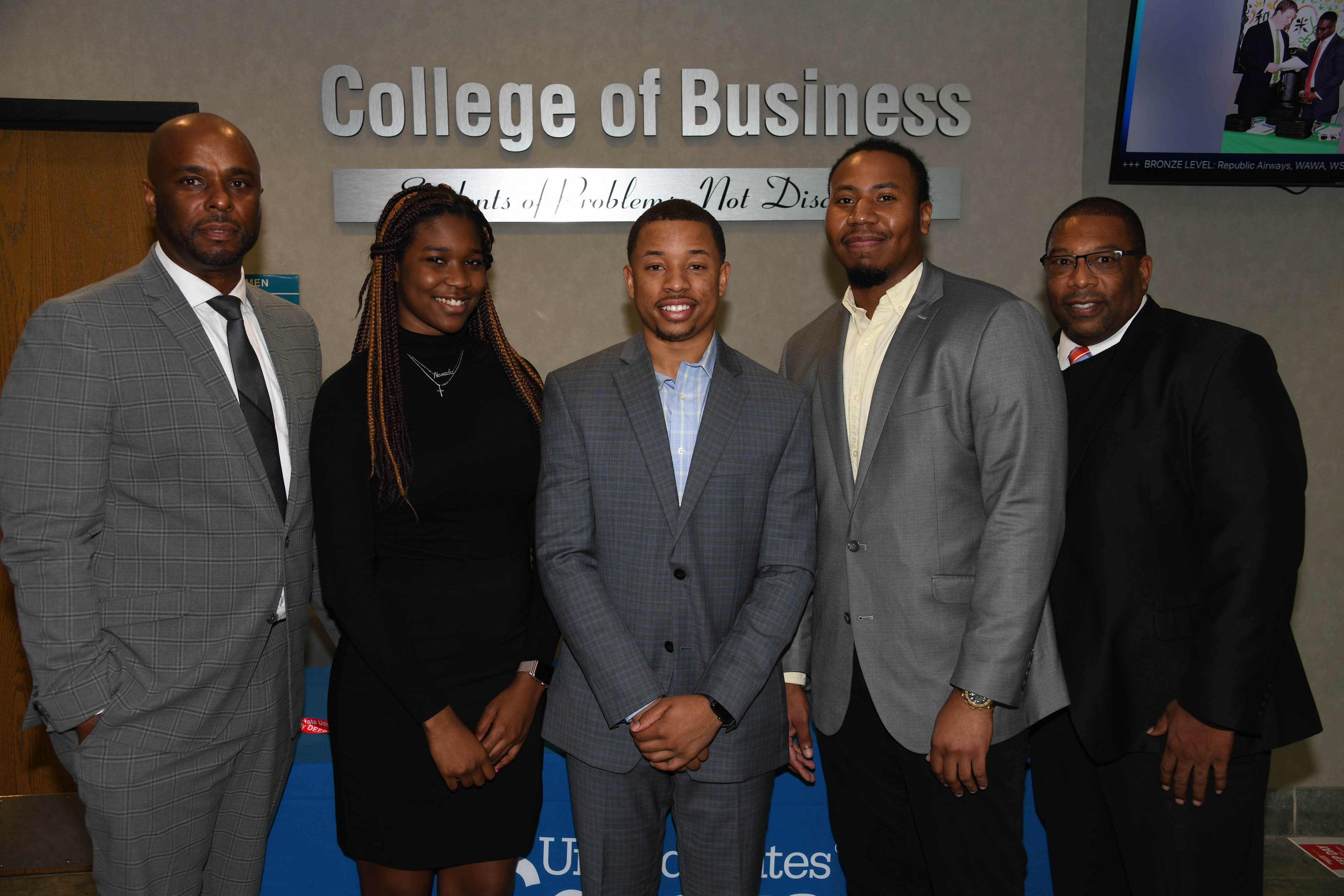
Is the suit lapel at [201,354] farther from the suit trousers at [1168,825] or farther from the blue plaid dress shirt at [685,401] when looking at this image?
the suit trousers at [1168,825]

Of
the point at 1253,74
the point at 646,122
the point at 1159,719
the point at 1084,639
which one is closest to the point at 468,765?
the point at 1084,639

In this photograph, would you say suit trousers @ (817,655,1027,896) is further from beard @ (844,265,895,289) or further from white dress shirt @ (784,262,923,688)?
beard @ (844,265,895,289)

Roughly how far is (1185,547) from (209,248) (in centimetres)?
229

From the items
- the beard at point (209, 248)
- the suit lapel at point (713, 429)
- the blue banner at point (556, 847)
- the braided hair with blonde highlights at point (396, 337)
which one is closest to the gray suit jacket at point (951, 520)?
the suit lapel at point (713, 429)

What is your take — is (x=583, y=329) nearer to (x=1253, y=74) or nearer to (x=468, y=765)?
(x=468, y=765)

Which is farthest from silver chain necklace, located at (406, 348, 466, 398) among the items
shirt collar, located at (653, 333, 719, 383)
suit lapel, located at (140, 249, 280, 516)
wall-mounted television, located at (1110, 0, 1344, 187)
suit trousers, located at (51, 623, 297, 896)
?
wall-mounted television, located at (1110, 0, 1344, 187)

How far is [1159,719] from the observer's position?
74.9 inches

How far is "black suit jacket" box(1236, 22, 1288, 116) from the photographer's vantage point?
340cm

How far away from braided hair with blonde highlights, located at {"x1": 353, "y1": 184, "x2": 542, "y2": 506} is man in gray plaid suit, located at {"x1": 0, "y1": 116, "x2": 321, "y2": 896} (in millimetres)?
241

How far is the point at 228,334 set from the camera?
73.7 inches

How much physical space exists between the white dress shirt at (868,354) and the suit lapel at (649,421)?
374 millimetres

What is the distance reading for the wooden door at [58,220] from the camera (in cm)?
342

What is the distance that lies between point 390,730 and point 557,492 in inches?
25.7

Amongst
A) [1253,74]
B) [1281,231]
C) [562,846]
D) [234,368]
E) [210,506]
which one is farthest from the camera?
[1281,231]
